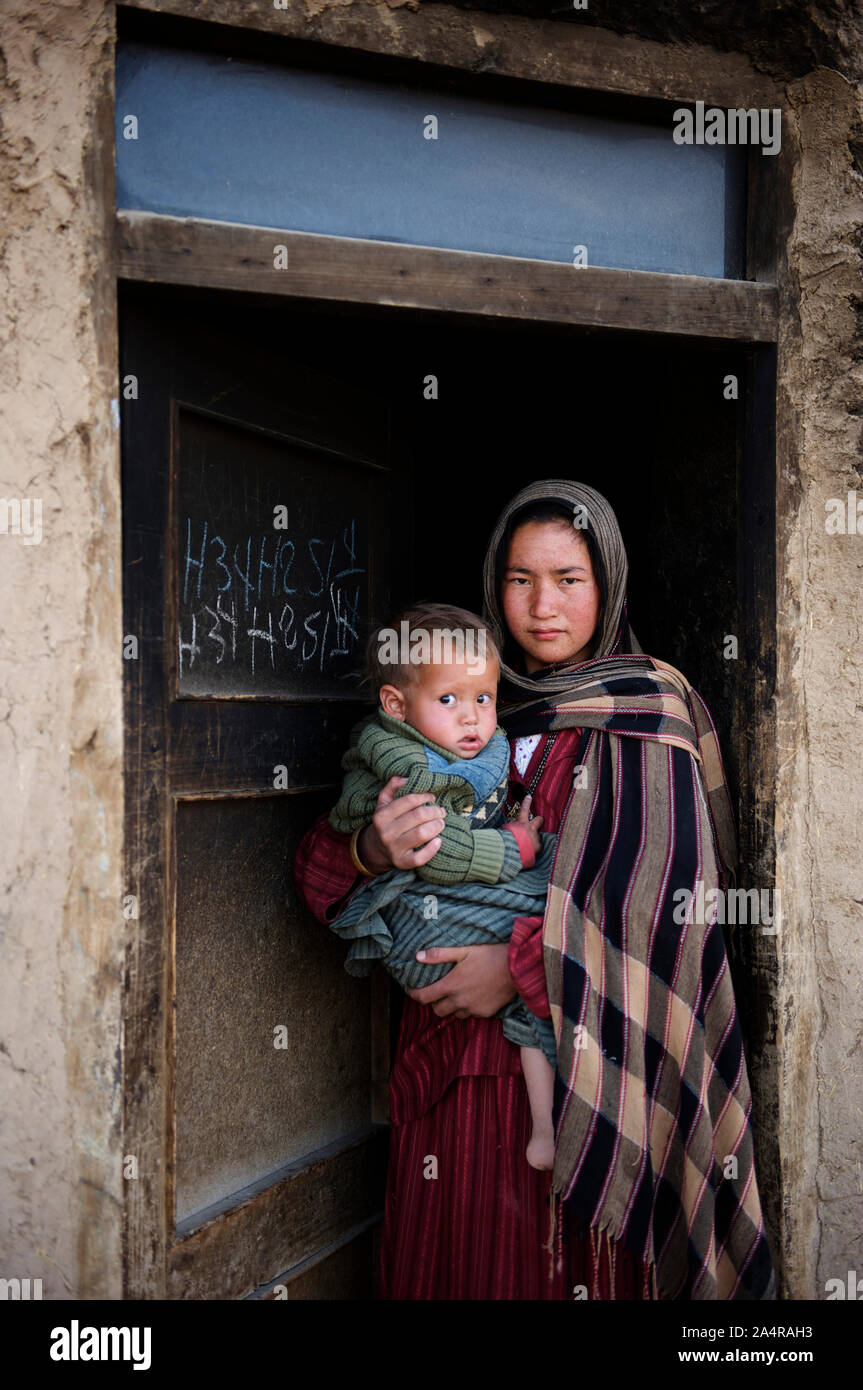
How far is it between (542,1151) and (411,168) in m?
1.98

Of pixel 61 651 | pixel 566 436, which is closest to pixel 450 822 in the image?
pixel 61 651

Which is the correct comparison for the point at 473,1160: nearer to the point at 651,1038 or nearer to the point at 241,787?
the point at 651,1038

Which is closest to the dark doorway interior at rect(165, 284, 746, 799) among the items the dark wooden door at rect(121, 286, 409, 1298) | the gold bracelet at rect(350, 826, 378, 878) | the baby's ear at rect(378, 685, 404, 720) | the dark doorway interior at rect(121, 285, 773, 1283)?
the dark doorway interior at rect(121, 285, 773, 1283)

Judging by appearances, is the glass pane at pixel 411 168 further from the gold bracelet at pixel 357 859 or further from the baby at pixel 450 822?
the gold bracelet at pixel 357 859

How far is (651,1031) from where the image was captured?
202cm

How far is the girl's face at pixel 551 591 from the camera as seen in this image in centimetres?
229

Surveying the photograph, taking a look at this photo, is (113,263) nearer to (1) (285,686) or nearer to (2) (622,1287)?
(1) (285,686)

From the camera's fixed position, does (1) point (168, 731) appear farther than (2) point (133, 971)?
Yes

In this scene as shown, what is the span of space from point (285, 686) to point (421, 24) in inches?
54.8

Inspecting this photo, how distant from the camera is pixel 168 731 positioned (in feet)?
6.46

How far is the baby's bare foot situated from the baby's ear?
89cm

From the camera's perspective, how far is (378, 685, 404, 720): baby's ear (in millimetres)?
2160

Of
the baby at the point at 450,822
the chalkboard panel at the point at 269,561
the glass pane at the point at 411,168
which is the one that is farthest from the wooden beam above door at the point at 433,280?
the baby at the point at 450,822
